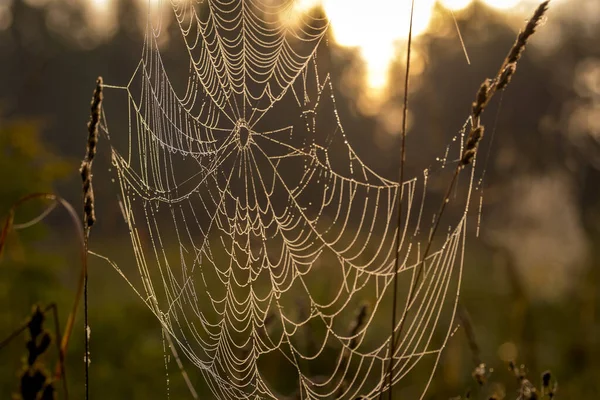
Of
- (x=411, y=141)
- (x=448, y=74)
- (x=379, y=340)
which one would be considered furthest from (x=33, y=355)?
(x=411, y=141)

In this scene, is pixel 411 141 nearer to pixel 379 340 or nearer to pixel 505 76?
pixel 379 340

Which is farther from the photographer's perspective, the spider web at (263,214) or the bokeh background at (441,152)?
the bokeh background at (441,152)

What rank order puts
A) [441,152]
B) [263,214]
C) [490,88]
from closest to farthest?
[490,88]
[441,152]
[263,214]

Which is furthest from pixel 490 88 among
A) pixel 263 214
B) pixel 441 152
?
pixel 263 214

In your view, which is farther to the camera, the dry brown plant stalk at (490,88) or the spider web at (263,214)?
the spider web at (263,214)

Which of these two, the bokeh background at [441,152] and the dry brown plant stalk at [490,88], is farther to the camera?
the bokeh background at [441,152]

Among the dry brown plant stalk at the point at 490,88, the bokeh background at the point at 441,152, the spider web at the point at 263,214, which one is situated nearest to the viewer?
the dry brown plant stalk at the point at 490,88

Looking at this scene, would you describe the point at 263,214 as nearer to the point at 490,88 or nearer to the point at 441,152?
the point at 441,152

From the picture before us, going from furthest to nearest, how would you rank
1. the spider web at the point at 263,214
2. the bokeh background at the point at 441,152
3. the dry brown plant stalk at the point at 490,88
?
the bokeh background at the point at 441,152 < the spider web at the point at 263,214 < the dry brown plant stalk at the point at 490,88
